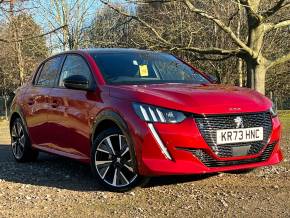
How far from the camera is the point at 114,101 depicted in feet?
19.9

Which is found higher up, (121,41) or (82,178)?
(121,41)

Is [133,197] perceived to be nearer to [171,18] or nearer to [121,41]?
[121,41]

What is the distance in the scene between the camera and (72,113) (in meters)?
6.79

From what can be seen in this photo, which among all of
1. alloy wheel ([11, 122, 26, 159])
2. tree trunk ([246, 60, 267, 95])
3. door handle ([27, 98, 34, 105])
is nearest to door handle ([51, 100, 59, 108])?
A: door handle ([27, 98, 34, 105])

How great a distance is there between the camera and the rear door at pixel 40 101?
7.58 meters

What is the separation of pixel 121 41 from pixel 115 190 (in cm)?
1495

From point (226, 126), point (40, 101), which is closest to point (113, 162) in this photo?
point (226, 126)

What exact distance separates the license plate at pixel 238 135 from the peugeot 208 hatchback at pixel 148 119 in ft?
0.03

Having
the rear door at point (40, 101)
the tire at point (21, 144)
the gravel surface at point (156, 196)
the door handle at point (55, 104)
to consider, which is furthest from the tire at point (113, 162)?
the tire at point (21, 144)

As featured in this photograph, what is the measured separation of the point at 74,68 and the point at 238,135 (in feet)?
8.36

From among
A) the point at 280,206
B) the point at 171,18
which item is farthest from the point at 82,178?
the point at 171,18

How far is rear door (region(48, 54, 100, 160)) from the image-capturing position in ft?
21.5

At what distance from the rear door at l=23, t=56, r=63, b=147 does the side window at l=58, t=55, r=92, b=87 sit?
0.21 metres

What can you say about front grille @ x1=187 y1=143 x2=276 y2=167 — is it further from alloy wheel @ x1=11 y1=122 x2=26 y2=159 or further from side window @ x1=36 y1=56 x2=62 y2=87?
alloy wheel @ x1=11 y1=122 x2=26 y2=159
